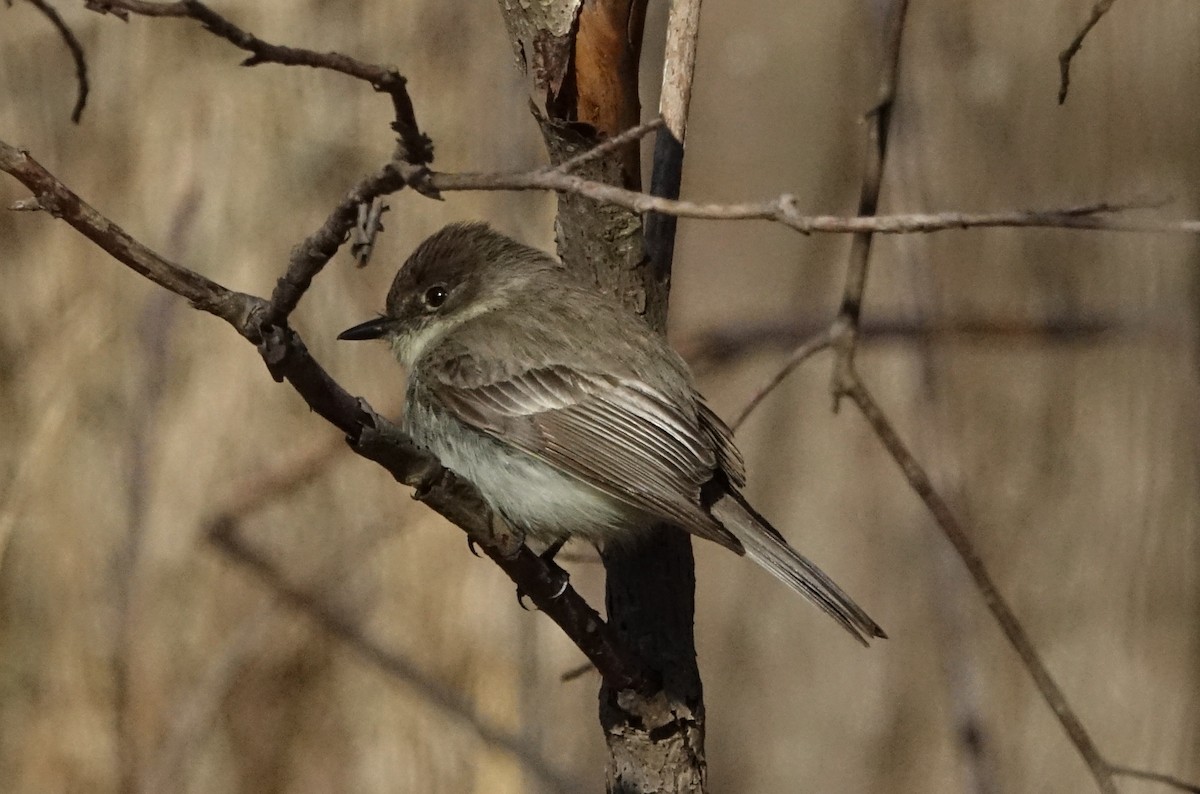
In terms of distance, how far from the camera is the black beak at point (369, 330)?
323 cm

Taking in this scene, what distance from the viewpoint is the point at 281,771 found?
4020 millimetres

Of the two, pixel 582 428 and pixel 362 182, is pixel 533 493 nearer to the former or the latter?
pixel 582 428

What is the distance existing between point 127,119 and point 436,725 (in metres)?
2.10

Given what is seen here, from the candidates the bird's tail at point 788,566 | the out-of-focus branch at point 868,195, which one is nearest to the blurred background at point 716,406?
the out-of-focus branch at point 868,195

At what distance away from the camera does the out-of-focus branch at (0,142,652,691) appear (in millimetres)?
1562

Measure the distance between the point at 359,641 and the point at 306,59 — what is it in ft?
A: 9.33

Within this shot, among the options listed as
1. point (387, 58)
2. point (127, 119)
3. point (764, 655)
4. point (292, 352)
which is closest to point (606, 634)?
point (292, 352)

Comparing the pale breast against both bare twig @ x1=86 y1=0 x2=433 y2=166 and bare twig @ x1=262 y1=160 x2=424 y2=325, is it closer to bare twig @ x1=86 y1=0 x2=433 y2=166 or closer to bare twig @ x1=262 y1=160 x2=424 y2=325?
bare twig @ x1=262 y1=160 x2=424 y2=325

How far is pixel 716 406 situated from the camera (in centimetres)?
388

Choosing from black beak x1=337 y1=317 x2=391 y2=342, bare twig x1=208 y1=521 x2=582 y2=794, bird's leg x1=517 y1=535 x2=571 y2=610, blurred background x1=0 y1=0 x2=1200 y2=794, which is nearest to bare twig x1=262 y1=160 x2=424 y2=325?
bird's leg x1=517 y1=535 x2=571 y2=610

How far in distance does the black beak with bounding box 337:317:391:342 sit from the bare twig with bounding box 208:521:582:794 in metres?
1.06

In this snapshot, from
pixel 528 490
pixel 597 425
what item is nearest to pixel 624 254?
pixel 597 425

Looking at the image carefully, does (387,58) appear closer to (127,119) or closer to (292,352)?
(127,119)

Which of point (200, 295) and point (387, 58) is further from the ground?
point (387, 58)
